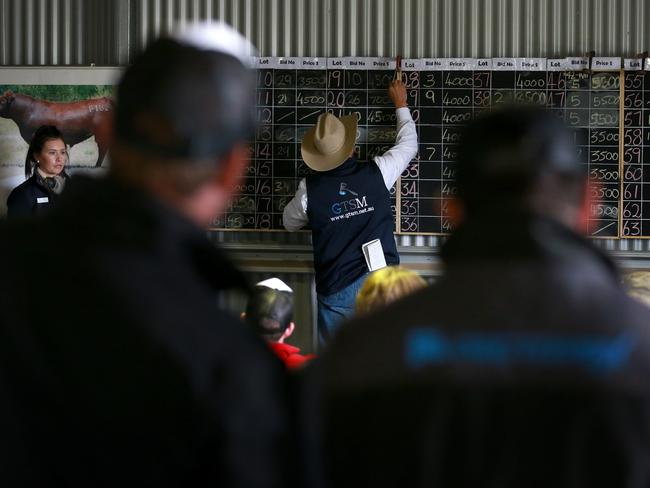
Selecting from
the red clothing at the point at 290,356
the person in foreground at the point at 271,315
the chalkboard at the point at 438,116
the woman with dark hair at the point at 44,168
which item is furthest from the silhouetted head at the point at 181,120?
the woman with dark hair at the point at 44,168

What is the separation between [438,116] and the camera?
21.5 ft

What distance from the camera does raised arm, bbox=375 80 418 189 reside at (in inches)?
Answer: 247

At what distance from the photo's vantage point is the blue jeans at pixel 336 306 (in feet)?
20.5

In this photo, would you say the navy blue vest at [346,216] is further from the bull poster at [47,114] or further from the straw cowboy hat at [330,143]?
the bull poster at [47,114]

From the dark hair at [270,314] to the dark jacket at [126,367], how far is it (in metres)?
2.33

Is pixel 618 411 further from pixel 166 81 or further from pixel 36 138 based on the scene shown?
pixel 36 138

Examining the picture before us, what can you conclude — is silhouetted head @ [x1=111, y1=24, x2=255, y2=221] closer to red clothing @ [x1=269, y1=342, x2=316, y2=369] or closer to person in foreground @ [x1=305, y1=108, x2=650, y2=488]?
person in foreground @ [x1=305, y1=108, x2=650, y2=488]

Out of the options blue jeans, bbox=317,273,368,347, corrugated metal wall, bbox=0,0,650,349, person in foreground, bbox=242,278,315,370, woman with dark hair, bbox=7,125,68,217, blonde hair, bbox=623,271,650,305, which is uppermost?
corrugated metal wall, bbox=0,0,650,349

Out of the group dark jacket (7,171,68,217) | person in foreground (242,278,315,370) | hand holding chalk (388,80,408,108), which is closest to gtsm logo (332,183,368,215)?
hand holding chalk (388,80,408,108)

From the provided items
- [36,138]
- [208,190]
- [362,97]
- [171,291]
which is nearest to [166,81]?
[208,190]

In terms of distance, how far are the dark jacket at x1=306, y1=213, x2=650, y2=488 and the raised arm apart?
4.88 meters

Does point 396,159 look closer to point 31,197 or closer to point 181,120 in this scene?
point 31,197

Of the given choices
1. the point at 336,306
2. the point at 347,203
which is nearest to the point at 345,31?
the point at 347,203

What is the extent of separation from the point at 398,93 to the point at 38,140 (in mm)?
2603
